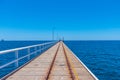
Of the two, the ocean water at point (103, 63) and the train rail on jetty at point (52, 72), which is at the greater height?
the train rail on jetty at point (52, 72)

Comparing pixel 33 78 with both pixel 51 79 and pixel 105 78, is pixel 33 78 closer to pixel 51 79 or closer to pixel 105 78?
pixel 51 79

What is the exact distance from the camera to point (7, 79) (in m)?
8.52

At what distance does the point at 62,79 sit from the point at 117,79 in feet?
41.5

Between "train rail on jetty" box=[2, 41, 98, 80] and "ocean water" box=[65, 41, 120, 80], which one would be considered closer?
"train rail on jetty" box=[2, 41, 98, 80]

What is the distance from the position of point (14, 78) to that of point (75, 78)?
9.02 ft

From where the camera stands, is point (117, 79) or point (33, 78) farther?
point (117, 79)

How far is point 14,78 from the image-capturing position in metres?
8.80

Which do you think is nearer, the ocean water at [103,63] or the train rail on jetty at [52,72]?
the train rail on jetty at [52,72]

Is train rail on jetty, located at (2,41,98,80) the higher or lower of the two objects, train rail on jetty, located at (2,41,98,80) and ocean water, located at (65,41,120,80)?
the higher

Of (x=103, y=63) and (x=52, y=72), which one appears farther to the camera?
(x=103, y=63)

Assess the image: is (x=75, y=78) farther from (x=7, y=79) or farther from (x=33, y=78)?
(x=7, y=79)

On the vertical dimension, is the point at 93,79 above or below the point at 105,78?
above

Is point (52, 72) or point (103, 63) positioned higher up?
point (52, 72)


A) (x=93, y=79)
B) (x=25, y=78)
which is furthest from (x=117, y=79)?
(x=25, y=78)
